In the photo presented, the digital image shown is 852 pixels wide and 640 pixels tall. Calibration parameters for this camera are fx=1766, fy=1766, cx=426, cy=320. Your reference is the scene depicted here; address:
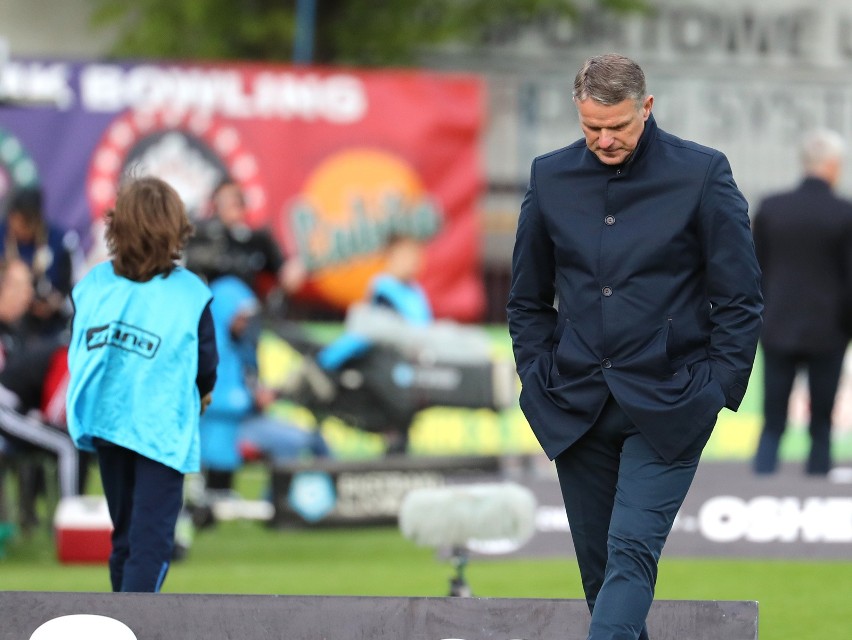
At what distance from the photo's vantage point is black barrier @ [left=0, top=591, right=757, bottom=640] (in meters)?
5.32

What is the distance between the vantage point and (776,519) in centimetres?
959

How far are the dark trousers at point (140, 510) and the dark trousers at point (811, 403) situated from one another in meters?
6.21

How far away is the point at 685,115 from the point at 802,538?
7.29 metres

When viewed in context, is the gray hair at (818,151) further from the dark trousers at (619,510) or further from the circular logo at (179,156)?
the dark trousers at (619,510)

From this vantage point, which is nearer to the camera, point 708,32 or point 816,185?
point 816,185

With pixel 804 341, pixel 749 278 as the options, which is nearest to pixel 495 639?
pixel 749 278

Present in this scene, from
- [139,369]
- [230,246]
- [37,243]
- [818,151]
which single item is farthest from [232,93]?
[139,369]

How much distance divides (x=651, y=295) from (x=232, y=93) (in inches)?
438

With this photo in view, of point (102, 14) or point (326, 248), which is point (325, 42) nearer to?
point (102, 14)

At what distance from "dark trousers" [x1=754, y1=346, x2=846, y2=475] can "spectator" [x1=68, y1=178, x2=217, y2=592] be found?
20.1 feet

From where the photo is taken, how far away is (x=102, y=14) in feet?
68.6

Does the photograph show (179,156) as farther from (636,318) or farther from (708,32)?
(636,318)

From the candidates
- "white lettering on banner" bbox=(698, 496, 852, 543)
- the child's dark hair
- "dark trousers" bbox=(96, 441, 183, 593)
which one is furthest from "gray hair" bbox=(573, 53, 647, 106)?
"white lettering on banner" bbox=(698, 496, 852, 543)

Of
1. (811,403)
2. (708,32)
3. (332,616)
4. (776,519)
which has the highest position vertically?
(708,32)
